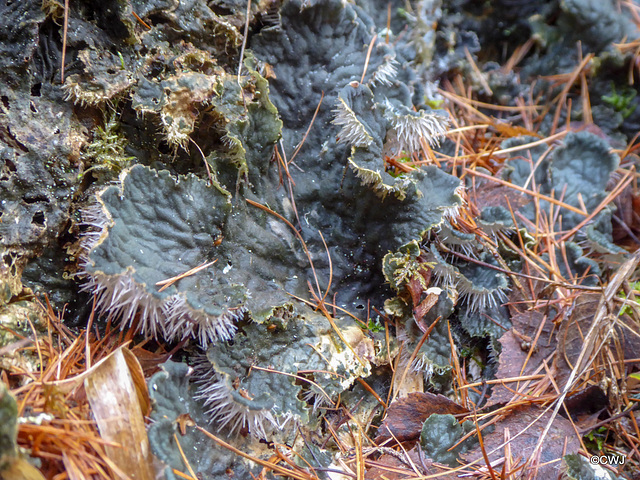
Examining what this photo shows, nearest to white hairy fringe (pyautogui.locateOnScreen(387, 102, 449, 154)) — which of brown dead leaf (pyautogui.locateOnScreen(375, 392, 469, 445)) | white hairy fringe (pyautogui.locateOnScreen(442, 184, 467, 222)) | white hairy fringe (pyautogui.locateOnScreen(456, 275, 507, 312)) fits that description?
white hairy fringe (pyautogui.locateOnScreen(442, 184, 467, 222))

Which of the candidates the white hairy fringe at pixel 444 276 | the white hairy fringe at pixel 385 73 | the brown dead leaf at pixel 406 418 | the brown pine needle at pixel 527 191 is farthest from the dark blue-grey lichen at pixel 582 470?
the white hairy fringe at pixel 385 73

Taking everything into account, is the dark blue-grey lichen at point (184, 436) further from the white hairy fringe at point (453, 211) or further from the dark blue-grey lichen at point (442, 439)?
the white hairy fringe at point (453, 211)

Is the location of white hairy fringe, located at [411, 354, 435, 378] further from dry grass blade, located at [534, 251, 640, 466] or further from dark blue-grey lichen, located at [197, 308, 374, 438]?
dry grass blade, located at [534, 251, 640, 466]

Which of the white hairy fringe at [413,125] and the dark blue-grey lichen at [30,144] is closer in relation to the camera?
the dark blue-grey lichen at [30,144]

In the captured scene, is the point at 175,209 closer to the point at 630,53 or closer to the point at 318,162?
the point at 318,162

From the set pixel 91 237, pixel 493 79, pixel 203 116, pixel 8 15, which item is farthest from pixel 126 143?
pixel 493 79
